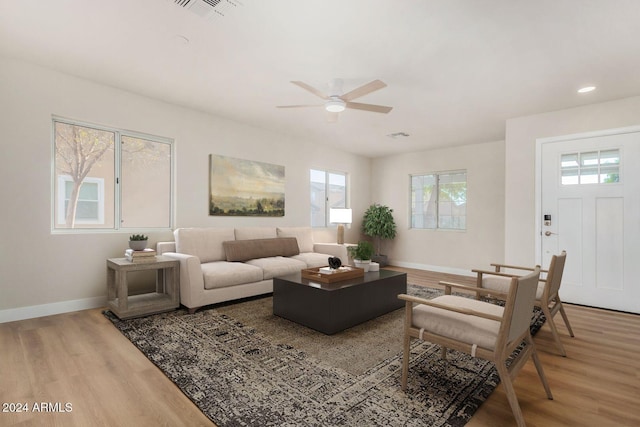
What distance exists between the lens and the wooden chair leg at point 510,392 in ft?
5.18

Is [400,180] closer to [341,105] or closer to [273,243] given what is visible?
[273,243]

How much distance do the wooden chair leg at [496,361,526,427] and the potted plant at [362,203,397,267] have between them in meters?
5.37

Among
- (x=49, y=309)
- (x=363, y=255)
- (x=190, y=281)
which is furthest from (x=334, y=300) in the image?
(x=49, y=309)

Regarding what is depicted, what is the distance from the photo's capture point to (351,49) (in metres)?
2.79

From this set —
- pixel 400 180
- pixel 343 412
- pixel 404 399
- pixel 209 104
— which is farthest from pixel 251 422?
pixel 400 180

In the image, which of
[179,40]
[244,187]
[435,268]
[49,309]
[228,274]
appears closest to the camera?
[179,40]

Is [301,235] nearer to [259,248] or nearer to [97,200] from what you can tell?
[259,248]

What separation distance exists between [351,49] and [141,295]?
3.69 metres

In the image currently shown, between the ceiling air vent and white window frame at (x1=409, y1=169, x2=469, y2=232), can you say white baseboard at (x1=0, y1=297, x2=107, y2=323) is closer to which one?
the ceiling air vent

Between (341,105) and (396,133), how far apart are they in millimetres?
2424

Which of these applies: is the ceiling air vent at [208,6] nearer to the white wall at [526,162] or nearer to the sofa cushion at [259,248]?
the sofa cushion at [259,248]

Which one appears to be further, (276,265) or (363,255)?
(276,265)

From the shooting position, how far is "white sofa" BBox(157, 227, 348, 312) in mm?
3572

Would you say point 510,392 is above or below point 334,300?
below
